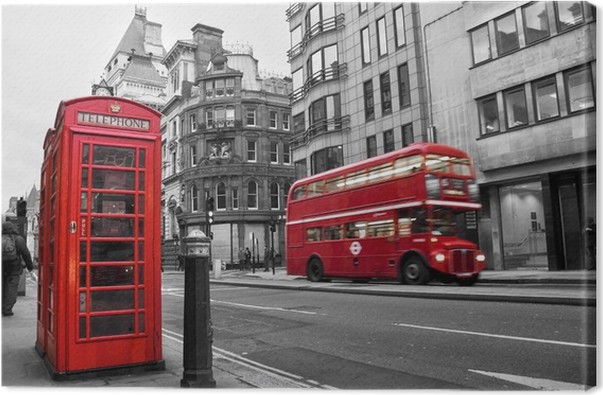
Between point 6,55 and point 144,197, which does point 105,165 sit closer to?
point 144,197

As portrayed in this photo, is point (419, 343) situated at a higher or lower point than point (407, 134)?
lower

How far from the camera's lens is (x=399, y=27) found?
871 cm

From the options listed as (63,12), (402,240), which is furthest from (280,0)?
(402,240)

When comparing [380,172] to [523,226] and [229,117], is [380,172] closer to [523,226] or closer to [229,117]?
[523,226]

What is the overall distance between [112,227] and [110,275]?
0.36 meters

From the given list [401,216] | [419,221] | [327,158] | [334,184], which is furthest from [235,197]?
[419,221]

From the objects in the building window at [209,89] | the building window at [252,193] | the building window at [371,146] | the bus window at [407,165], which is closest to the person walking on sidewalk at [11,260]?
the building window at [209,89]

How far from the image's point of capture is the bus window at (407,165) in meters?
10.1

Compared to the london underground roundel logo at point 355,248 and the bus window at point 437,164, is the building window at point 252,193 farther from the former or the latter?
the bus window at point 437,164

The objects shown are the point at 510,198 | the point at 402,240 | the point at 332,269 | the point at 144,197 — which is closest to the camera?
the point at 144,197

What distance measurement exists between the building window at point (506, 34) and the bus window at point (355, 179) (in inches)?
172

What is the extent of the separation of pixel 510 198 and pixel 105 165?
10856 millimetres

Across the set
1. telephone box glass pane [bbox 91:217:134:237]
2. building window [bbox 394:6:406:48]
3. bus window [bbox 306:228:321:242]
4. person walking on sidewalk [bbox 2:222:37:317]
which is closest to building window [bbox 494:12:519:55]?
building window [bbox 394:6:406:48]

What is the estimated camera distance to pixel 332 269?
43.2 feet
